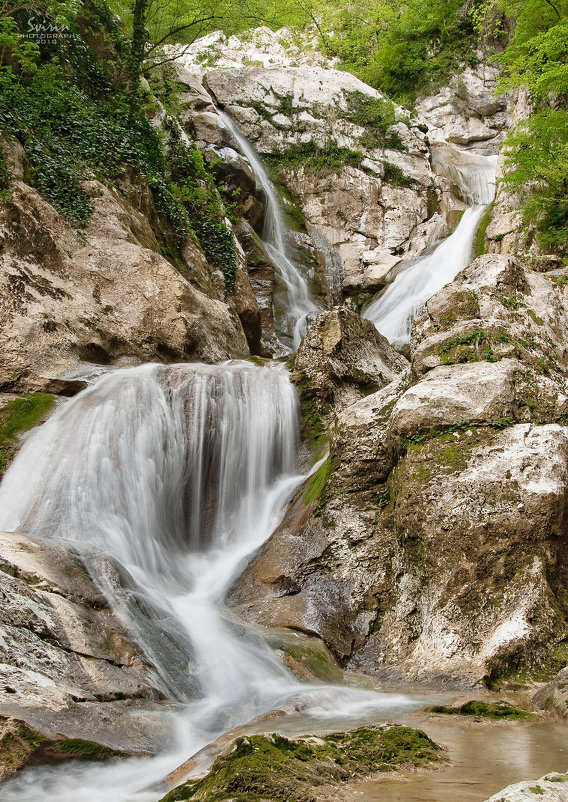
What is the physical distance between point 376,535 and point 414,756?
3.75 meters

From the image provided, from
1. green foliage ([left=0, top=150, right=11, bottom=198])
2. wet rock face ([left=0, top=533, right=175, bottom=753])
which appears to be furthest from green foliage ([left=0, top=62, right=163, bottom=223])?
wet rock face ([left=0, top=533, right=175, bottom=753])

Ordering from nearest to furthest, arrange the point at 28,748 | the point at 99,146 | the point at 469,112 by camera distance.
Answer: the point at 28,748 < the point at 99,146 < the point at 469,112

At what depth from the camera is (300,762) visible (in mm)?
2480

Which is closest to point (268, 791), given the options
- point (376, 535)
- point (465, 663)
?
point (465, 663)

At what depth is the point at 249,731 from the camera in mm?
3529

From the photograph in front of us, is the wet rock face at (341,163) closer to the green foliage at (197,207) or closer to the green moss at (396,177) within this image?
the green moss at (396,177)

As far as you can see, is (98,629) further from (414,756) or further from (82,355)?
(82,355)

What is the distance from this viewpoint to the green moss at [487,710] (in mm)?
3667

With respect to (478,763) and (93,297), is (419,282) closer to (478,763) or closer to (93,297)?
(93,297)

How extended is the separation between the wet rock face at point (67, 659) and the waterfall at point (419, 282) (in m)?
11.3

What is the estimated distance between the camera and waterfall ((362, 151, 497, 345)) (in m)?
15.6

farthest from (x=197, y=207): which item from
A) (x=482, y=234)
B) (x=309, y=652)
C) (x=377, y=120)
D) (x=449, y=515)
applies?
(x=377, y=120)

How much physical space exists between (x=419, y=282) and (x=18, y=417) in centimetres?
1205

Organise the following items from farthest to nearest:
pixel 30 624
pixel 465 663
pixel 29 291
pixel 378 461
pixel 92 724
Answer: pixel 29 291 → pixel 378 461 → pixel 465 663 → pixel 30 624 → pixel 92 724
